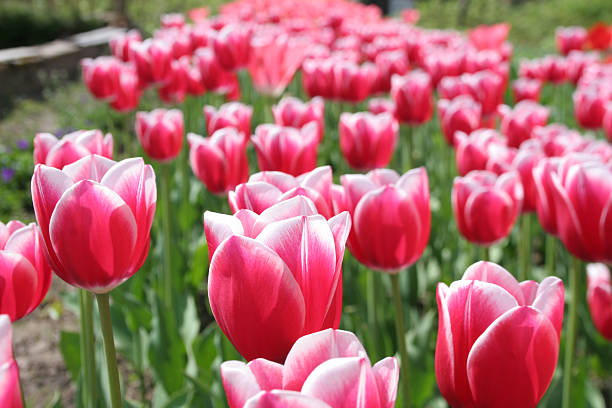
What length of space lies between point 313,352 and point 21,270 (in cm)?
51

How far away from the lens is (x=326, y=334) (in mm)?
604

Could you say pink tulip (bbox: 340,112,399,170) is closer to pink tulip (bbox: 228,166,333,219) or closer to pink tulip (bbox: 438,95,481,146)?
pink tulip (bbox: 438,95,481,146)

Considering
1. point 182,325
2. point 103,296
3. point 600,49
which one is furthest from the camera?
point 600,49

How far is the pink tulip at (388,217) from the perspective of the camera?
128 cm

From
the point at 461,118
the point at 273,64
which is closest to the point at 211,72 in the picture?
the point at 273,64

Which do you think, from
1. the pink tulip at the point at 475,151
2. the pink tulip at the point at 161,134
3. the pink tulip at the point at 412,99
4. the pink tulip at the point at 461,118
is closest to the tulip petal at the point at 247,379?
the pink tulip at the point at 475,151

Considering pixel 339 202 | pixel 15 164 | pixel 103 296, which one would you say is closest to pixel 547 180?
pixel 339 202

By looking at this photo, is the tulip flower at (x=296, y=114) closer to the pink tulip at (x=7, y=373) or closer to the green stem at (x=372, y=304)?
the green stem at (x=372, y=304)

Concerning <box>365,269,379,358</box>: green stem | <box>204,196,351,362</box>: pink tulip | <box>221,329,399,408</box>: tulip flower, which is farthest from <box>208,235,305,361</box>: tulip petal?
<box>365,269,379,358</box>: green stem

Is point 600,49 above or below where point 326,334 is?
below

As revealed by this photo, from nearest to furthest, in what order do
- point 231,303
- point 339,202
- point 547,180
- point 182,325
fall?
point 231,303, point 339,202, point 547,180, point 182,325

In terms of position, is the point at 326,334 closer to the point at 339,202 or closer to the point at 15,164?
the point at 339,202

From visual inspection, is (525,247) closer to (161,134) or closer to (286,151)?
(286,151)

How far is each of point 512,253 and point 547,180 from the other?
182 cm
